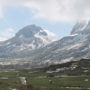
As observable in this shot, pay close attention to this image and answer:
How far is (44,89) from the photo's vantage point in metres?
152

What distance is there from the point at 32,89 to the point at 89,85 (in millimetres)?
39846

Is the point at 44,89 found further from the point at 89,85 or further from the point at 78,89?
the point at 89,85

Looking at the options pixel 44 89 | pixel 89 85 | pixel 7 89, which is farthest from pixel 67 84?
pixel 7 89

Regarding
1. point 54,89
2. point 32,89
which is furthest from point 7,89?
point 54,89

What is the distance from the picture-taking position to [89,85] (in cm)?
16788

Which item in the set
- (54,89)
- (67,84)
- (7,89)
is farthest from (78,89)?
(7,89)

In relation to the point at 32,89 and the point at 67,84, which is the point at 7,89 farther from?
the point at 67,84

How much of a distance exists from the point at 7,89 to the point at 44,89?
70.6 ft

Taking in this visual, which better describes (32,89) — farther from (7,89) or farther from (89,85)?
(89,85)

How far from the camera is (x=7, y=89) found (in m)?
155

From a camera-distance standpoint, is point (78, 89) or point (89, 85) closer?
point (78, 89)

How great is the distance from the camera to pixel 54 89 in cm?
15225

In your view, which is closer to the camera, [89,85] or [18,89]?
[18,89]

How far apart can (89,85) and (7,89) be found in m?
50.9
